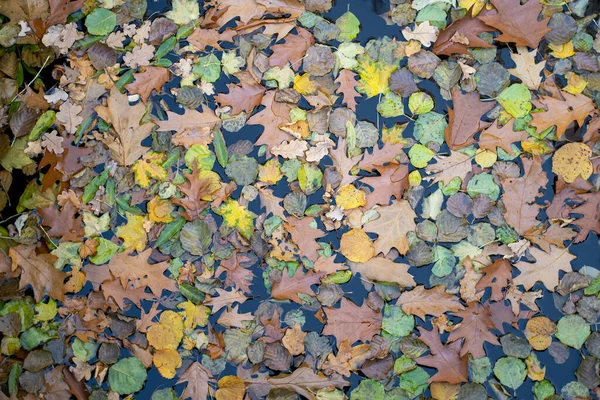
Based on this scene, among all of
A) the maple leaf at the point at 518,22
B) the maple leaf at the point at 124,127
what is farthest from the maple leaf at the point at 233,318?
the maple leaf at the point at 518,22

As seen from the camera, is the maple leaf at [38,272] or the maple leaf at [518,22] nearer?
the maple leaf at [518,22]

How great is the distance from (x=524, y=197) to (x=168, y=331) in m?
1.27

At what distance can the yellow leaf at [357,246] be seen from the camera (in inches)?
66.1

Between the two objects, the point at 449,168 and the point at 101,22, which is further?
the point at 101,22

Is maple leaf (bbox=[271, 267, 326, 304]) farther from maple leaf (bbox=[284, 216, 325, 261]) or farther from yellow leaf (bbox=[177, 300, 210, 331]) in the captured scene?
yellow leaf (bbox=[177, 300, 210, 331])

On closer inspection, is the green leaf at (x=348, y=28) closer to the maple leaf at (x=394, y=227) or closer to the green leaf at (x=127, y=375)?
the maple leaf at (x=394, y=227)

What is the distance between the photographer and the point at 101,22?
1.78 m

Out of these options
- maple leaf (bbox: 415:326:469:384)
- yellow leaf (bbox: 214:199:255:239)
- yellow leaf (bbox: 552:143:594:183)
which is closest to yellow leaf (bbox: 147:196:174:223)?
yellow leaf (bbox: 214:199:255:239)

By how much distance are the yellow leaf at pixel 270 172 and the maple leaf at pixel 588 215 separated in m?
0.98

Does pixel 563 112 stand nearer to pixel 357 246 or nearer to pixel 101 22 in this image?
pixel 357 246

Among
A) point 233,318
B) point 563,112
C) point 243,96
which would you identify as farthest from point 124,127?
point 563,112

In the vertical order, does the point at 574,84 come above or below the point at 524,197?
above

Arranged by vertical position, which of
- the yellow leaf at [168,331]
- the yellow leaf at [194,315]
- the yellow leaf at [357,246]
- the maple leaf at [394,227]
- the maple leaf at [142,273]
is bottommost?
the yellow leaf at [168,331]

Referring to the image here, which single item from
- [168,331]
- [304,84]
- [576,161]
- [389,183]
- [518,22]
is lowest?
[168,331]
